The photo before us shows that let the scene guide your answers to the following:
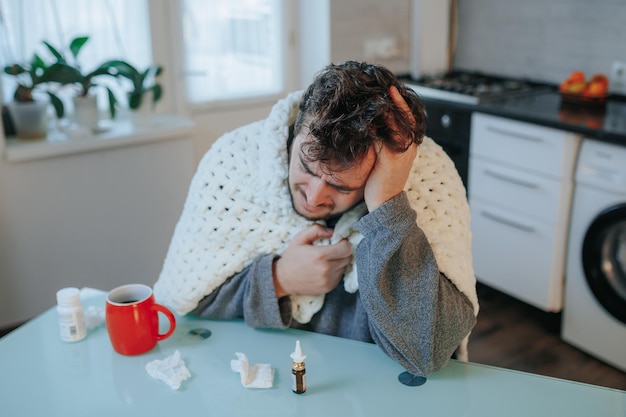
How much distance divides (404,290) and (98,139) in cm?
180

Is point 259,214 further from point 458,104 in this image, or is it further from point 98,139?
point 458,104

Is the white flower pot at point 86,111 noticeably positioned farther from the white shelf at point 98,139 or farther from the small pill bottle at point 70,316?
the small pill bottle at point 70,316

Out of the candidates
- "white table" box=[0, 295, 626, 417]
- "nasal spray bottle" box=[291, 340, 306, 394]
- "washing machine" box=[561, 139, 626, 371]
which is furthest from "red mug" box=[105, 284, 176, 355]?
"washing machine" box=[561, 139, 626, 371]

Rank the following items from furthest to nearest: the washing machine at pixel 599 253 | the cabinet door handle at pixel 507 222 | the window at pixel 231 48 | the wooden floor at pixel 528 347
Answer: the window at pixel 231 48, the cabinet door handle at pixel 507 222, the wooden floor at pixel 528 347, the washing machine at pixel 599 253

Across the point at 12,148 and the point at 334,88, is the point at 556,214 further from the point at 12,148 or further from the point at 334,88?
the point at 12,148

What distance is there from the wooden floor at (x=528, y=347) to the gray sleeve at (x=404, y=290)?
145cm

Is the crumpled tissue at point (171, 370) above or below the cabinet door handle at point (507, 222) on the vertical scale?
above

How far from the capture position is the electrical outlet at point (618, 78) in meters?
2.92

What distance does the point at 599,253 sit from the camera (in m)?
2.47

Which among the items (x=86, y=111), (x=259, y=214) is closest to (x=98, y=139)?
(x=86, y=111)

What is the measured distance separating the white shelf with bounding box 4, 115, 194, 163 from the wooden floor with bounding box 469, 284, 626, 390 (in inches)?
58.9

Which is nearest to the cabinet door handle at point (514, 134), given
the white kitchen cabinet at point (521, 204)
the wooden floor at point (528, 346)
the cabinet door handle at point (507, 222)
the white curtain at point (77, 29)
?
the white kitchen cabinet at point (521, 204)

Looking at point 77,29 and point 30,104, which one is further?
point 77,29

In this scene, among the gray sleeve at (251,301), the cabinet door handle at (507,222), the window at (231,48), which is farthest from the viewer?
the window at (231,48)
